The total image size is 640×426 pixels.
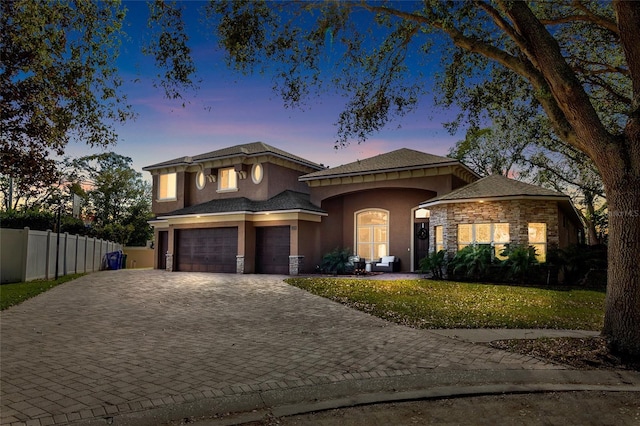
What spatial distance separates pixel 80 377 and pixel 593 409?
5.71m

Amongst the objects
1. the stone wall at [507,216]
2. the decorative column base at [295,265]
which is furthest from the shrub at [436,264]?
the decorative column base at [295,265]

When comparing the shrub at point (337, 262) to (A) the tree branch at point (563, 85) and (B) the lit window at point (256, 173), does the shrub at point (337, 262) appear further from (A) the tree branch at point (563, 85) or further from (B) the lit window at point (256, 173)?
(A) the tree branch at point (563, 85)

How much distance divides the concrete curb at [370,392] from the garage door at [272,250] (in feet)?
52.9

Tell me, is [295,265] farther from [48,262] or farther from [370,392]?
[370,392]

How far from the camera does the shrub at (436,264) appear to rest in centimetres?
1750

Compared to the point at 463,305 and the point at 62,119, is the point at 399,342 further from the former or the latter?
the point at 62,119

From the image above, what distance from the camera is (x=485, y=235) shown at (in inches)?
703

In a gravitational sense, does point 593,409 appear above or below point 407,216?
below

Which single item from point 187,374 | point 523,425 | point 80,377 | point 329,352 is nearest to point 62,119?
point 80,377

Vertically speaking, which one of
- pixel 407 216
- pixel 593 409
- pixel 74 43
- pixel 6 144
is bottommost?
pixel 593 409

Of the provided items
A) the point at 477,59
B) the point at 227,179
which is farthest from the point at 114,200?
the point at 477,59

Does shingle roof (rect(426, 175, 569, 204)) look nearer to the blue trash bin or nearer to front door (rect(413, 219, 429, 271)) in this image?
front door (rect(413, 219, 429, 271))

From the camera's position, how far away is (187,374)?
5219 millimetres

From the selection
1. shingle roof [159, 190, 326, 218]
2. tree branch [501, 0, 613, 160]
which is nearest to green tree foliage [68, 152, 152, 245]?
shingle roof [159, 190, 326, 218]
